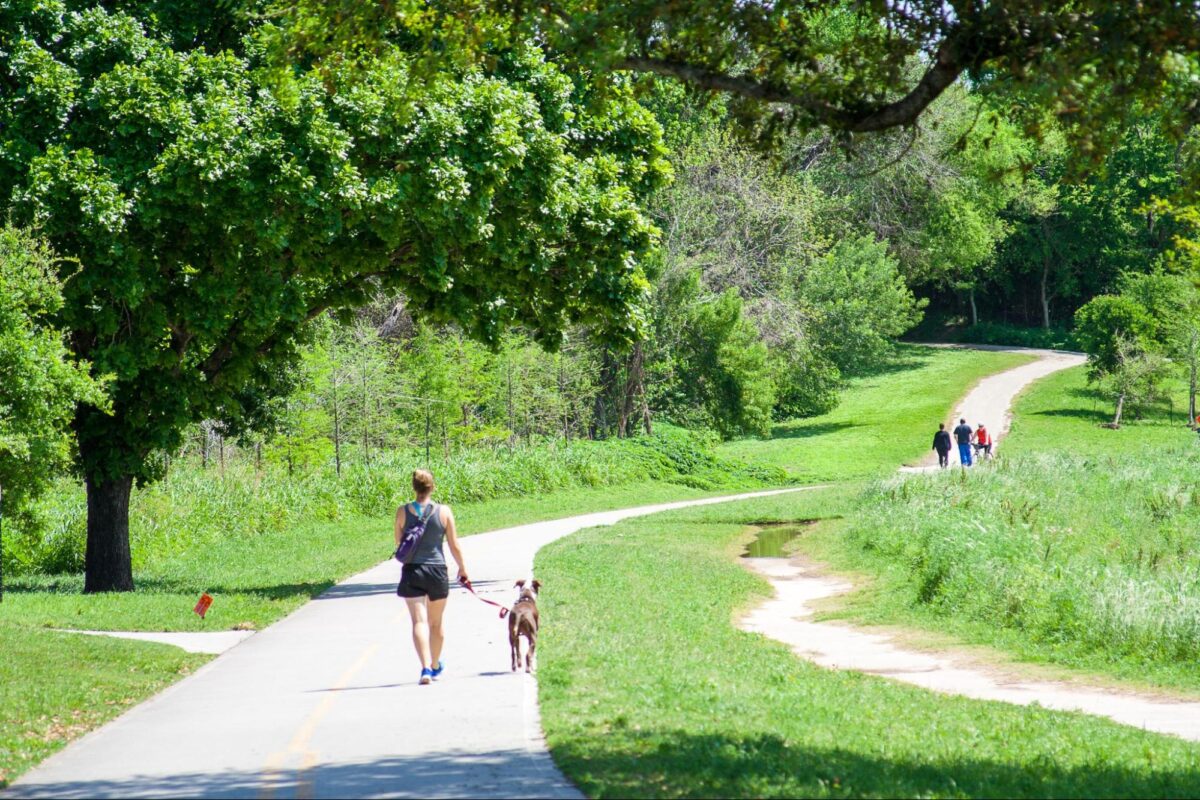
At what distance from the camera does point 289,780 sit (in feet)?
29.0

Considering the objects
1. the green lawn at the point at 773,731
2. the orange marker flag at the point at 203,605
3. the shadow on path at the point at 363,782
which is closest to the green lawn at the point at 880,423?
the orange marker flag at the point at 203,605

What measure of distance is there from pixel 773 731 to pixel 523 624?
3.08 m

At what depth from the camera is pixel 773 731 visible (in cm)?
1023

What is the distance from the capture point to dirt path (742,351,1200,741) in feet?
45.1

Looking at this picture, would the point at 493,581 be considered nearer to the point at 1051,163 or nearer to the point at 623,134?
the point at 623,134

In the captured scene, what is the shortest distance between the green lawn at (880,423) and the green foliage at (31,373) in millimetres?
32730

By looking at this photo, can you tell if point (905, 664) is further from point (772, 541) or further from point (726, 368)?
point (726, 368)

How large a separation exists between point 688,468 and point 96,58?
29.7 meters

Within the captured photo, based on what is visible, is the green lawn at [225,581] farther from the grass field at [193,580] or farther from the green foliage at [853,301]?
the green foliage at [853,301]

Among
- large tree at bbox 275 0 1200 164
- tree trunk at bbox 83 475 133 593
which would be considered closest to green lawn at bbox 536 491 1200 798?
large tree at bbox 275 0 1200 164

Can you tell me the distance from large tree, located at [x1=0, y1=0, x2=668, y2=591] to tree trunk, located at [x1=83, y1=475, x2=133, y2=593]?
34mm

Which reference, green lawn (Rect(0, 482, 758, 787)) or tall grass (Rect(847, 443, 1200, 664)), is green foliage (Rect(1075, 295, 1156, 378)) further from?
green lawn (Rect(0, 482, 758, 787))

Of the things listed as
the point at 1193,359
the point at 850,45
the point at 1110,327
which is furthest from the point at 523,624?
the point at 1110,327

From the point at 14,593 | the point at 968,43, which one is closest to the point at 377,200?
the point at 14,593
